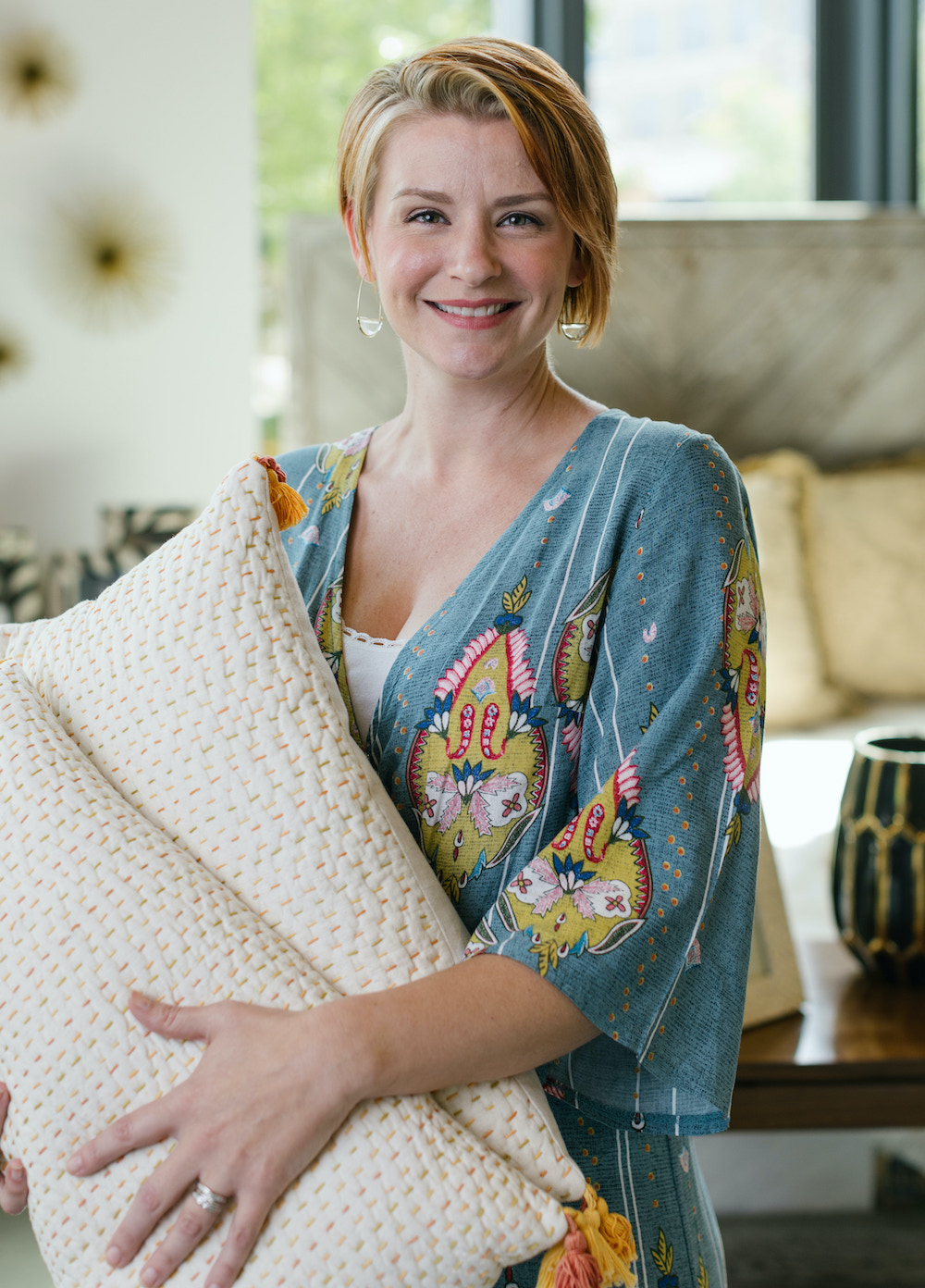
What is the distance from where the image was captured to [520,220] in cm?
86

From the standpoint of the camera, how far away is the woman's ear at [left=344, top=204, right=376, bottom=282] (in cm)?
99

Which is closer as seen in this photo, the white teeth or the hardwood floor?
the white teeth

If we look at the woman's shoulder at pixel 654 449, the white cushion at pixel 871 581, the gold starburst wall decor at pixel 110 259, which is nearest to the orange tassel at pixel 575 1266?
the woman's shoulder at pixel 654 449

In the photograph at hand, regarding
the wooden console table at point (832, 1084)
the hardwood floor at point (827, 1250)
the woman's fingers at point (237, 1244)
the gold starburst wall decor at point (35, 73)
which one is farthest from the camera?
the gold starburst wall decor at point (35, 73)

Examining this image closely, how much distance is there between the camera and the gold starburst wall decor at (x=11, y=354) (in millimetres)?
2752

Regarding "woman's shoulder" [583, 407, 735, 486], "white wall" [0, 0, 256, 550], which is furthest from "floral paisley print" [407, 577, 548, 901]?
"white wall" [0, 0, 256, 550]

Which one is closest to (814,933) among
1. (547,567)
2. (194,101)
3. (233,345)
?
(547,567)

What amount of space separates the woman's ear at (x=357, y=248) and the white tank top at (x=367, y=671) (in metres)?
0.33

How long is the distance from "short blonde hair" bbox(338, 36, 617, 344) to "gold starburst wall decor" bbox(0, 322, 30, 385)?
6.83ft

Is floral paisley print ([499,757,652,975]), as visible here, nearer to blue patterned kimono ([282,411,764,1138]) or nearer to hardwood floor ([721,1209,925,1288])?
blue patterned kimono ([282,411,764,1138])

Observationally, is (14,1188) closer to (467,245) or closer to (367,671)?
(367,671)

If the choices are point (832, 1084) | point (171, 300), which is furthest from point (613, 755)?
point (171, 300)

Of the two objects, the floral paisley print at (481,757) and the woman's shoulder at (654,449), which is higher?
the woman's shoulder at (654,449)

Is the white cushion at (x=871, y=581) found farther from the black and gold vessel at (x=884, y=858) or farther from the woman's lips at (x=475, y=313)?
the woman's lips at (x=475, y=313)
